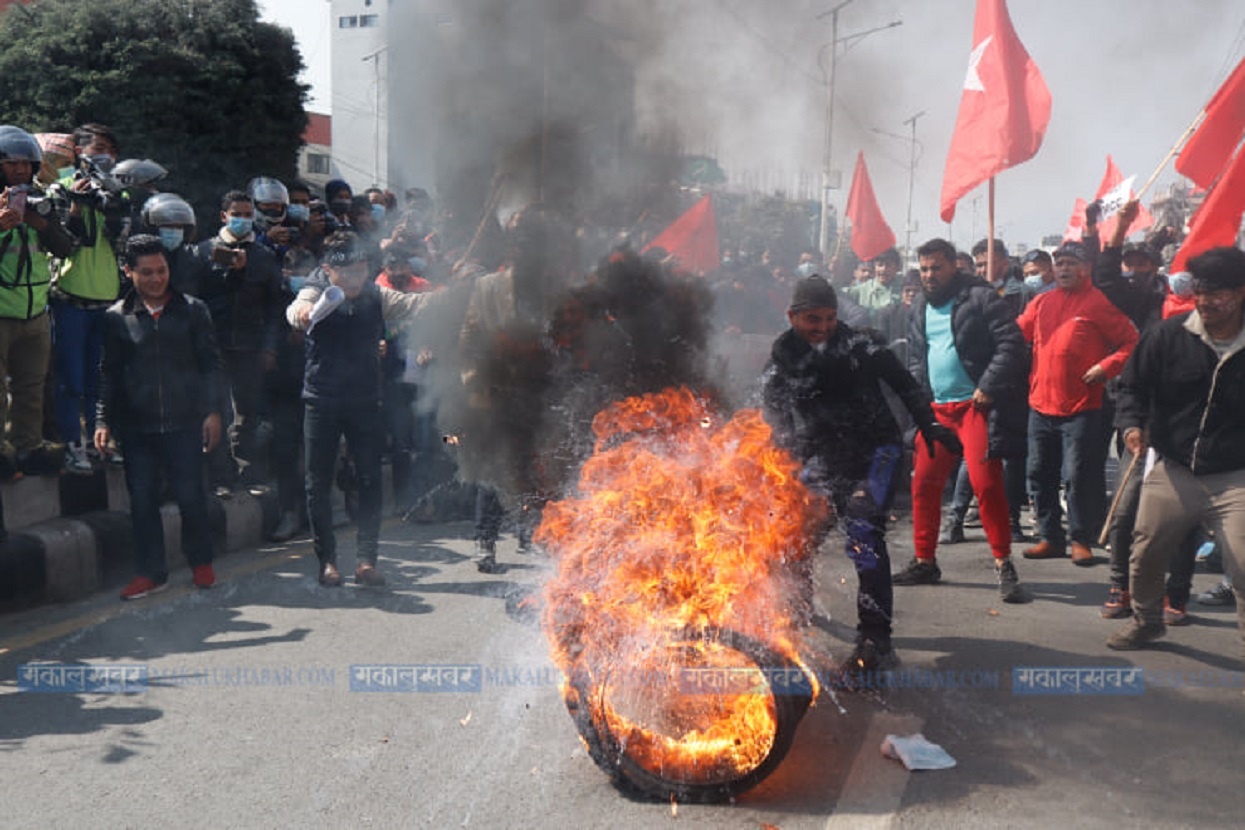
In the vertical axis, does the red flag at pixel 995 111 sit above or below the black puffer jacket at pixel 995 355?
above

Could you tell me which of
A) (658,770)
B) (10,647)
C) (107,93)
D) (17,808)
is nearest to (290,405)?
(10,647)

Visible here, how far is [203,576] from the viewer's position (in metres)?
6.03

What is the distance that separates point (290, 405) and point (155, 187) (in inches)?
76.1

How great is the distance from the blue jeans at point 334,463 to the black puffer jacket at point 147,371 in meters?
0.70

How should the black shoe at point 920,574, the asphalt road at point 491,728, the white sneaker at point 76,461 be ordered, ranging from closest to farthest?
the asphalt road at point 491,728, the white sneaker at point 76,461, the black shoe at point 920,574

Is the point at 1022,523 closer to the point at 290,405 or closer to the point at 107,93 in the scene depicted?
the point at 290,405

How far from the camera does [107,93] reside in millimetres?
16578

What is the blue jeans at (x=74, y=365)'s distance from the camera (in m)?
6.57

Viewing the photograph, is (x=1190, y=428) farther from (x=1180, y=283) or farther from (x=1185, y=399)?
(x=1180, y=283)

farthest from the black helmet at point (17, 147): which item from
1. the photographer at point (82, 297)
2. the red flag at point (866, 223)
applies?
the red flag at point (866, 223)

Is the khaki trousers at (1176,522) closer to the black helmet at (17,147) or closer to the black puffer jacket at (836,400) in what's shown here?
the black puffer jacket at (836,400)

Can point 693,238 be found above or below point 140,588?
above

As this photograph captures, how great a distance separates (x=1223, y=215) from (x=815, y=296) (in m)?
3.15

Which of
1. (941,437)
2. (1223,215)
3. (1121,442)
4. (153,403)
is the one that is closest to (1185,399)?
(941,437)
